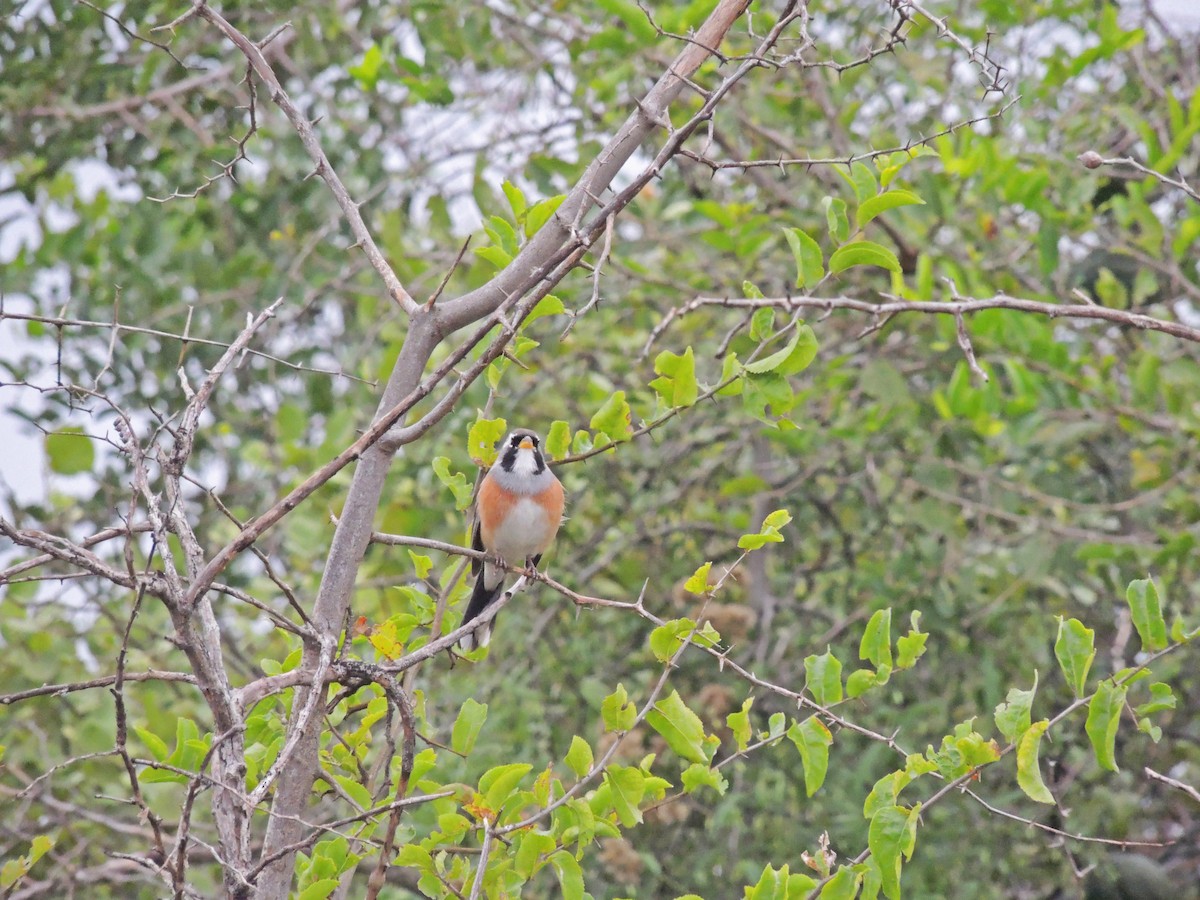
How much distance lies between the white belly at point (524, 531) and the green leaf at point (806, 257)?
5.47 feet

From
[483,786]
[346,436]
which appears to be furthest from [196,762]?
[346,436]

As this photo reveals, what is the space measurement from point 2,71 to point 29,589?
1794mm

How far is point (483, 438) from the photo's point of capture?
8.67 ft

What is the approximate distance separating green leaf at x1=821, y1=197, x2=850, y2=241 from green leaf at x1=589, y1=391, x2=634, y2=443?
50cm

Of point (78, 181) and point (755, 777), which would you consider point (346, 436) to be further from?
point (78, 181)

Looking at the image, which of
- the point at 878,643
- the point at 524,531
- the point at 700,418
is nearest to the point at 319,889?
the point at 878,643

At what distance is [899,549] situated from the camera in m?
5.05

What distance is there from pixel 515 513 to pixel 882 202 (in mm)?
1928

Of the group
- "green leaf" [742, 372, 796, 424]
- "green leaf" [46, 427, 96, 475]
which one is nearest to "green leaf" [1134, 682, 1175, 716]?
"green leaf" [742, 372, 796, 424]

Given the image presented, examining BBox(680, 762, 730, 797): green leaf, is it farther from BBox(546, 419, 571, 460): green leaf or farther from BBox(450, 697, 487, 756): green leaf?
BBox(546, 419, 571, 460): green leaf

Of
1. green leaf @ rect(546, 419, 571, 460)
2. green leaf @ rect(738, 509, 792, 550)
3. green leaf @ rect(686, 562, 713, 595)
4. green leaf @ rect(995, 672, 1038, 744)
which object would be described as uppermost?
green leaf @ rect(546, 419, 571, 460)

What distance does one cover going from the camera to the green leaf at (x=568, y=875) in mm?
2312

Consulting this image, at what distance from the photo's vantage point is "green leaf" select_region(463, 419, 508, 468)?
2604 mm

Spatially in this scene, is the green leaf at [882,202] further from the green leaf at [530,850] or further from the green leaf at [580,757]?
the green leaf at [530,850]
